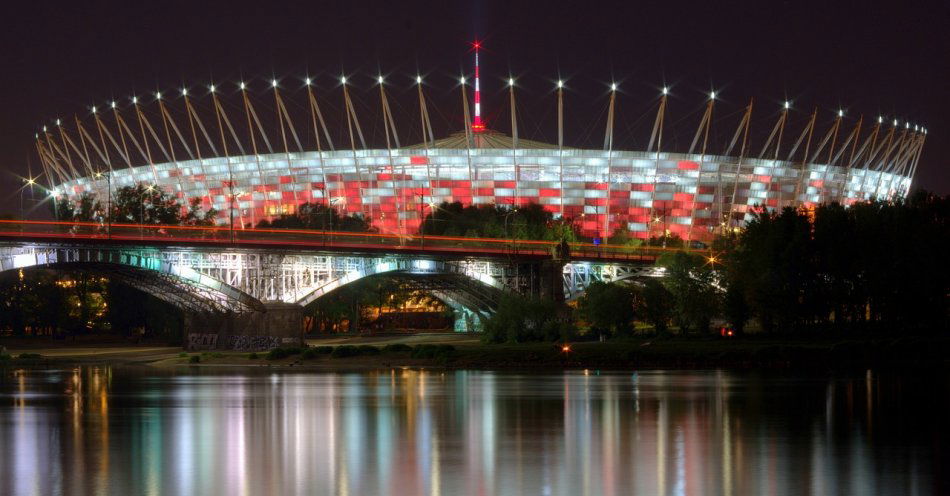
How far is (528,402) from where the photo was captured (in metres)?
53.6

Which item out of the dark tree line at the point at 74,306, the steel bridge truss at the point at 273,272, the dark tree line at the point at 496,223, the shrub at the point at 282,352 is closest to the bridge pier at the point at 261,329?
the steel bridge truss at the point at 273,272

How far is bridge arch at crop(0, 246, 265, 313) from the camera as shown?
98438 millimetres

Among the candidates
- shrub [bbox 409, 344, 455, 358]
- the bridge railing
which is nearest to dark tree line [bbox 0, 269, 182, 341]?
the bridge railing

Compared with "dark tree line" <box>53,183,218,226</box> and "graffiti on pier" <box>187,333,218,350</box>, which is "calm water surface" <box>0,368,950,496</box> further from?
"dark tree line" <box>53,183,218,226</box>

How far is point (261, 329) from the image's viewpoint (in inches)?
4451

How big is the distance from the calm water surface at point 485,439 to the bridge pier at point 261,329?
45659 mm

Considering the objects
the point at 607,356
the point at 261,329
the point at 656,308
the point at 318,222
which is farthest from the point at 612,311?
the point at 318,222

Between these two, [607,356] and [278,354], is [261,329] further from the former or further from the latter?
[607,356]

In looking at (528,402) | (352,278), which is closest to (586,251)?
(352,278)

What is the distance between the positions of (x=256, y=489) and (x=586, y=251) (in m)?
114

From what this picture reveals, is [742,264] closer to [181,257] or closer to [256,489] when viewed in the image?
[181,257]

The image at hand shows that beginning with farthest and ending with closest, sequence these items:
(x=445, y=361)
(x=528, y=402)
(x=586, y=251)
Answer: (x=586, y=251), (x=445, y=361), (x=528, y=402)

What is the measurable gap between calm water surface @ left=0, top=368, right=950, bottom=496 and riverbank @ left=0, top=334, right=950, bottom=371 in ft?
56.3

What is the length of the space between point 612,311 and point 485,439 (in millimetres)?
70788
